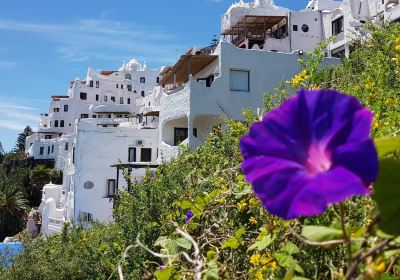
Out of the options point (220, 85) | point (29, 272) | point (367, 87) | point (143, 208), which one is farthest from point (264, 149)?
point (220, 85)

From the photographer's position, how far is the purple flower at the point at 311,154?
63 centimetres

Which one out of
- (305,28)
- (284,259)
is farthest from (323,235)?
(305,28)

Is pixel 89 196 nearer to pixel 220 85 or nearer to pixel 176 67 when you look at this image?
pixel 176 67

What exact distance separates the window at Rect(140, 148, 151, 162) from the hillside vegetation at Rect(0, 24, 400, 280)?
15099 millimetres

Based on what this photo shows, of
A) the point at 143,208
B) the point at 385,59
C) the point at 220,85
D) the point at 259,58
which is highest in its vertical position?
Answer: the point at 259,58

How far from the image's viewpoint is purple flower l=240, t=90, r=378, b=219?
631 mm

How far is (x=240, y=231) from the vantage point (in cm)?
180

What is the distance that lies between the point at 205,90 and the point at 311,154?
19831mm

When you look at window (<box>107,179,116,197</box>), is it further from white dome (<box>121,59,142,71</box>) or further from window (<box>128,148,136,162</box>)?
white dome (<box>121,59,142,71</box>)

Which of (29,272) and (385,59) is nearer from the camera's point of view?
(385,59)

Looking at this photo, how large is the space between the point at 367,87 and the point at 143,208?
4.89m

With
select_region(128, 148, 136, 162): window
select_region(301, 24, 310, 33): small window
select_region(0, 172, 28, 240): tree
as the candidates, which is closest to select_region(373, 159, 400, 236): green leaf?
select_region(128, 148, 136, 162): window

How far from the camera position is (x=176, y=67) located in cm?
2289

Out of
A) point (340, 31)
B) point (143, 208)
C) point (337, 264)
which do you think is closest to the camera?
point (337, 264)
